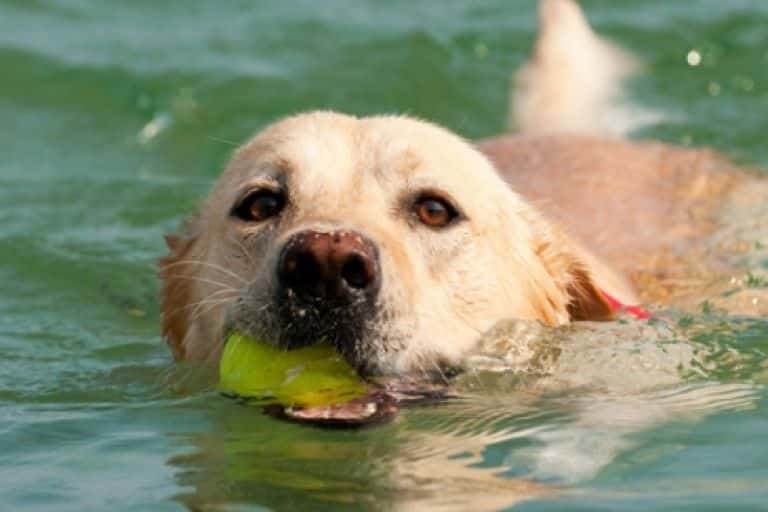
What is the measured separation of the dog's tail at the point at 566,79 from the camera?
8.32 m

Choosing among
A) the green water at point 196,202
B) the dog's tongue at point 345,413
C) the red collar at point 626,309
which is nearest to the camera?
the green water at point 196,202

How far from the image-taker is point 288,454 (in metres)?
4.23

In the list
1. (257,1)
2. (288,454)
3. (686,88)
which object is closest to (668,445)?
(288,454)

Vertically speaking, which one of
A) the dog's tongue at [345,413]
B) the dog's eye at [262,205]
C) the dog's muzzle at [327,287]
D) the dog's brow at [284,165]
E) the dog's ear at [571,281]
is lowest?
the dog's tongue at [345,413]

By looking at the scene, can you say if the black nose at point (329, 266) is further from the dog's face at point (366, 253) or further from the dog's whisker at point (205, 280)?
the dog's whisker at point (205, 280)

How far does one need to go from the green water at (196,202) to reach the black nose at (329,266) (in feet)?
1.36

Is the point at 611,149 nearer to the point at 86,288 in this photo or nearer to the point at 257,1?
the point at 86,288

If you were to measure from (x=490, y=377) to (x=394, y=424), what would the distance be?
23.4 inches

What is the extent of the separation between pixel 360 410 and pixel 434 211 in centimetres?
93

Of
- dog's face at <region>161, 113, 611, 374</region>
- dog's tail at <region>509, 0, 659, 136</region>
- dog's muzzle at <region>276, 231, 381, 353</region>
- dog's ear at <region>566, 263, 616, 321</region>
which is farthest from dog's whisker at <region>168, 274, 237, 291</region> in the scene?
dog's tail at <region>509, 0, 659, 136</region>

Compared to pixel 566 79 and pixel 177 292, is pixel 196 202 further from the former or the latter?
pixel 177 292

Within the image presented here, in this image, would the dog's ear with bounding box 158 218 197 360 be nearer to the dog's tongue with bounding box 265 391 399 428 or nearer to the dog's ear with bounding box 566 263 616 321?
the dog's tongue with bounding box 265 391 399 428

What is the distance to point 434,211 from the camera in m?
4.99

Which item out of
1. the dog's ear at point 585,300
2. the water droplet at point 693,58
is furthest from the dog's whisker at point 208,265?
the water droplet at point 693,58
